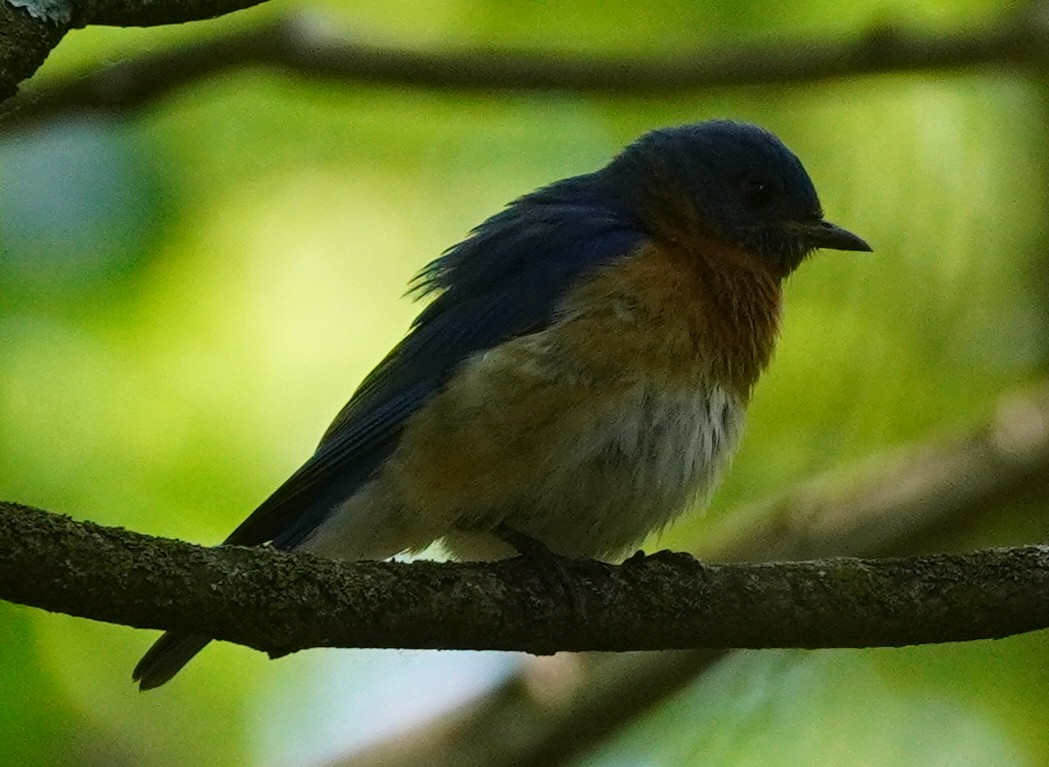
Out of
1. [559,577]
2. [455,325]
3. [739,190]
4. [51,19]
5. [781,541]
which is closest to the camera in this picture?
→ [51,19]

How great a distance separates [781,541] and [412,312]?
290 cm

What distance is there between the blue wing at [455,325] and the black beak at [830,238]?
82 cm

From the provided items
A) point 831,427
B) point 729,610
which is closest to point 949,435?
point 831,427

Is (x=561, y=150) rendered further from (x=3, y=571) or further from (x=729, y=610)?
(x=3, y=571)

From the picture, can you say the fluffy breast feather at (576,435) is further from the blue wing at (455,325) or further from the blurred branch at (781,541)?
the blurred branch at (781,541)

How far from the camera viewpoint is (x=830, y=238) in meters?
6.19

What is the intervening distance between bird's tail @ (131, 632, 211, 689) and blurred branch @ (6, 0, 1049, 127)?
234 centimetres

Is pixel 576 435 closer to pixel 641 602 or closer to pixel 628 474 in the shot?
pixel 628 474

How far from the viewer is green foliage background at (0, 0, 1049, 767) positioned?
286 inches

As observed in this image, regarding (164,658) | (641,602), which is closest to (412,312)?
(164,658)

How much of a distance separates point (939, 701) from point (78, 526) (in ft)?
17.8

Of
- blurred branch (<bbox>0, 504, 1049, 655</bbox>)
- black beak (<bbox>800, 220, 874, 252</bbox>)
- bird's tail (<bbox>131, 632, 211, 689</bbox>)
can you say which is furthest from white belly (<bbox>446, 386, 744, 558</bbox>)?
black beak (<bbox>800, 220, 874, 252</bbox>)

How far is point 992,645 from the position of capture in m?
7.60

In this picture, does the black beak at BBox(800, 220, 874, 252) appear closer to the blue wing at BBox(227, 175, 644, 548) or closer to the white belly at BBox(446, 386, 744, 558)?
the blue wing at BBox(227, 175, 644, 548)
